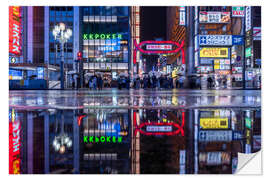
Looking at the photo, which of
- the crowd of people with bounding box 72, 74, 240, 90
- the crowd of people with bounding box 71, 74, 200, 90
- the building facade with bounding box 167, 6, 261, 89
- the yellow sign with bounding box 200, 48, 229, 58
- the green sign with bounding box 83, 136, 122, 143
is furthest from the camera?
the yellow sign with bounding box 200, 48, 229, 58

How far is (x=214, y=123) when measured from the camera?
5.41 metres

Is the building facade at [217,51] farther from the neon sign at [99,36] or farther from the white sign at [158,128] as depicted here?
the white sign at [158,128]

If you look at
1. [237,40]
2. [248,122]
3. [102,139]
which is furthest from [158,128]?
[237,40]

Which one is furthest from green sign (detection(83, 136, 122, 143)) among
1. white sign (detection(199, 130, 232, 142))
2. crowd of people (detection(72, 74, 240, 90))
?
crowd of people (detection(72, 74, 240, 90))

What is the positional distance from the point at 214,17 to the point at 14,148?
120 ft

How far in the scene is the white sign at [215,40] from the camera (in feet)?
103

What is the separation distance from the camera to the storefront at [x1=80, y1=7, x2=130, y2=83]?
4878cm

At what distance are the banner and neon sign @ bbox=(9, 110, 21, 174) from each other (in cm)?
3430

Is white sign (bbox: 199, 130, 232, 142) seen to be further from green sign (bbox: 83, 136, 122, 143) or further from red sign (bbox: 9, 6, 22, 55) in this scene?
red sign (bbox: 9, 6, 22, 55)

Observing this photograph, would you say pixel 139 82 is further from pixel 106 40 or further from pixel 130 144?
pixel 130 144

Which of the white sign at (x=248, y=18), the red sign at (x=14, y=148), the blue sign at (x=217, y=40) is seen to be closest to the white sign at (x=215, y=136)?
the red sign at (x=14, y=148)

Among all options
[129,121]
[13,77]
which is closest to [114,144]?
[129,121]

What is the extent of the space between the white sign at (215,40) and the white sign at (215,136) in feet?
96.2
